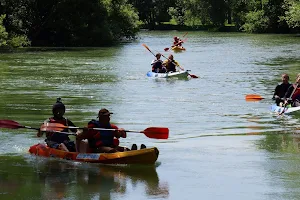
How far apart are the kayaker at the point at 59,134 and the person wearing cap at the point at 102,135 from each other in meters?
0.38

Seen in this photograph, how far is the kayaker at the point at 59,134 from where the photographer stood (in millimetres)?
11875

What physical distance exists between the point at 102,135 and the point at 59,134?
3.67ft

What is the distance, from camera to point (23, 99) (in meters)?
20.9

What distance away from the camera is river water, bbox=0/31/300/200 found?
10.3m

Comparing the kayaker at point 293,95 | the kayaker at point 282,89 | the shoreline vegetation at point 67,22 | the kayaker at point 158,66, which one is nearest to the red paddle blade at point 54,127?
the kayaker at point 293,95

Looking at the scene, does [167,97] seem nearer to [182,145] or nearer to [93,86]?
[93,86]

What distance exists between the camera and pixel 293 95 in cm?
1744

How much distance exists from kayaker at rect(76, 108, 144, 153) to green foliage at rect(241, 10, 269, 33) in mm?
59600

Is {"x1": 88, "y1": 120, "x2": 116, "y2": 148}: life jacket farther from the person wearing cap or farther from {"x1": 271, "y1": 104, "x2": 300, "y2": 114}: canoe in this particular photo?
{"x1": 271, "y1": 104, "x2": 300, "y2": 114}: canoe

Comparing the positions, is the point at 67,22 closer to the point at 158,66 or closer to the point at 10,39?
the point at 10,39

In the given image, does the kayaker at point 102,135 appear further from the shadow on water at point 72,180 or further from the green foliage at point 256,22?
the green foliage at point 256,22

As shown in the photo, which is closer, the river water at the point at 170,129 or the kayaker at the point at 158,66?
the river water at the point at 170,129

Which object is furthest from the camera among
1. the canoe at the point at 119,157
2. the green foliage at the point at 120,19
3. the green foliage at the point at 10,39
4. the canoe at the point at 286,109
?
the green foliage at the point at 120,19

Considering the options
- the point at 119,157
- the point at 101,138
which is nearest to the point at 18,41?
the point at 101,138
